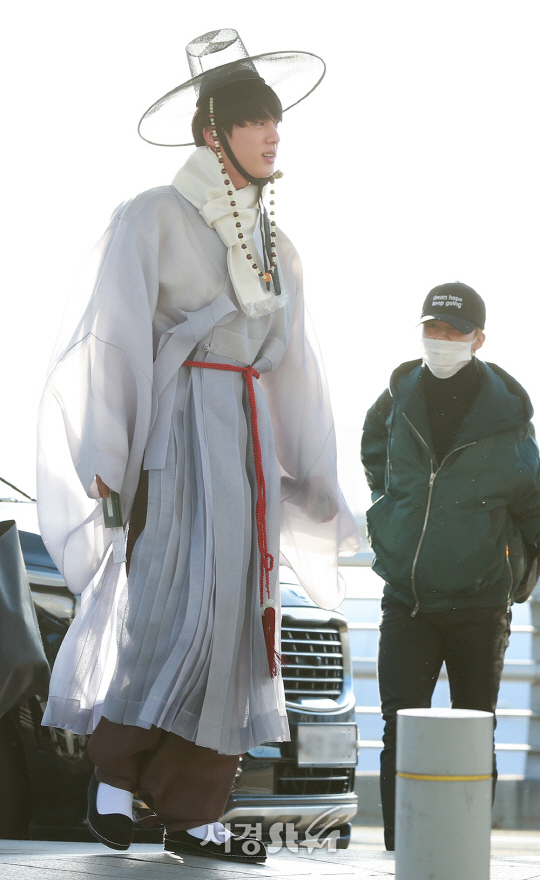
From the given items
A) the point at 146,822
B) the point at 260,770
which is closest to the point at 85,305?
the point at 146,822

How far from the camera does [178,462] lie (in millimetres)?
3480

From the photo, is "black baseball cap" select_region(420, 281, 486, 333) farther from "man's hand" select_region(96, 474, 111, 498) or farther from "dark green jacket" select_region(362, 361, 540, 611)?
"man's hand" select_region(96, 474, 111, 498)

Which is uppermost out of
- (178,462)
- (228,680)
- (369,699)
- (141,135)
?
(141,135)

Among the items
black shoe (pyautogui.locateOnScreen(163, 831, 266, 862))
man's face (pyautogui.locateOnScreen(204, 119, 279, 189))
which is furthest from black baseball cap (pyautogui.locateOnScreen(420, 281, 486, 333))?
black shoe (pyautogui.locateOnScreen(163, 831, 266, 862))

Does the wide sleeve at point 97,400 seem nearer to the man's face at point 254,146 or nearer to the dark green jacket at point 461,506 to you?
the man's face at point 254,146

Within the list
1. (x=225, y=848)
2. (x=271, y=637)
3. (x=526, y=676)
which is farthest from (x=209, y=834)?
(x=526, y=676)

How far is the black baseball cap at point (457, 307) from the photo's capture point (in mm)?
4277

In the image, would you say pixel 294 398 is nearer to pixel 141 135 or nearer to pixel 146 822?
pixel 141 135

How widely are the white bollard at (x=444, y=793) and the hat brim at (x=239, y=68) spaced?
2.12 m

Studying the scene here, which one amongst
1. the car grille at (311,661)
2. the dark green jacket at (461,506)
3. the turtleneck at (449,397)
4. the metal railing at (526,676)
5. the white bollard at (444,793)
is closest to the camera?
the white bollard at (444,793)

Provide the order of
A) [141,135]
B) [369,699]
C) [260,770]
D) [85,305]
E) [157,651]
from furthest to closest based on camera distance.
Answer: [369,699]
[260,770]
[141,135]
[85,305]
[157,651]

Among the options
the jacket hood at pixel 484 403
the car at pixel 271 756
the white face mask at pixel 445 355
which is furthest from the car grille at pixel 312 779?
the white face mask at pixel 445 355

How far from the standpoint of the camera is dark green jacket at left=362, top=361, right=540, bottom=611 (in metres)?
4.10

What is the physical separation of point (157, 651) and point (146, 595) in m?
0.15
